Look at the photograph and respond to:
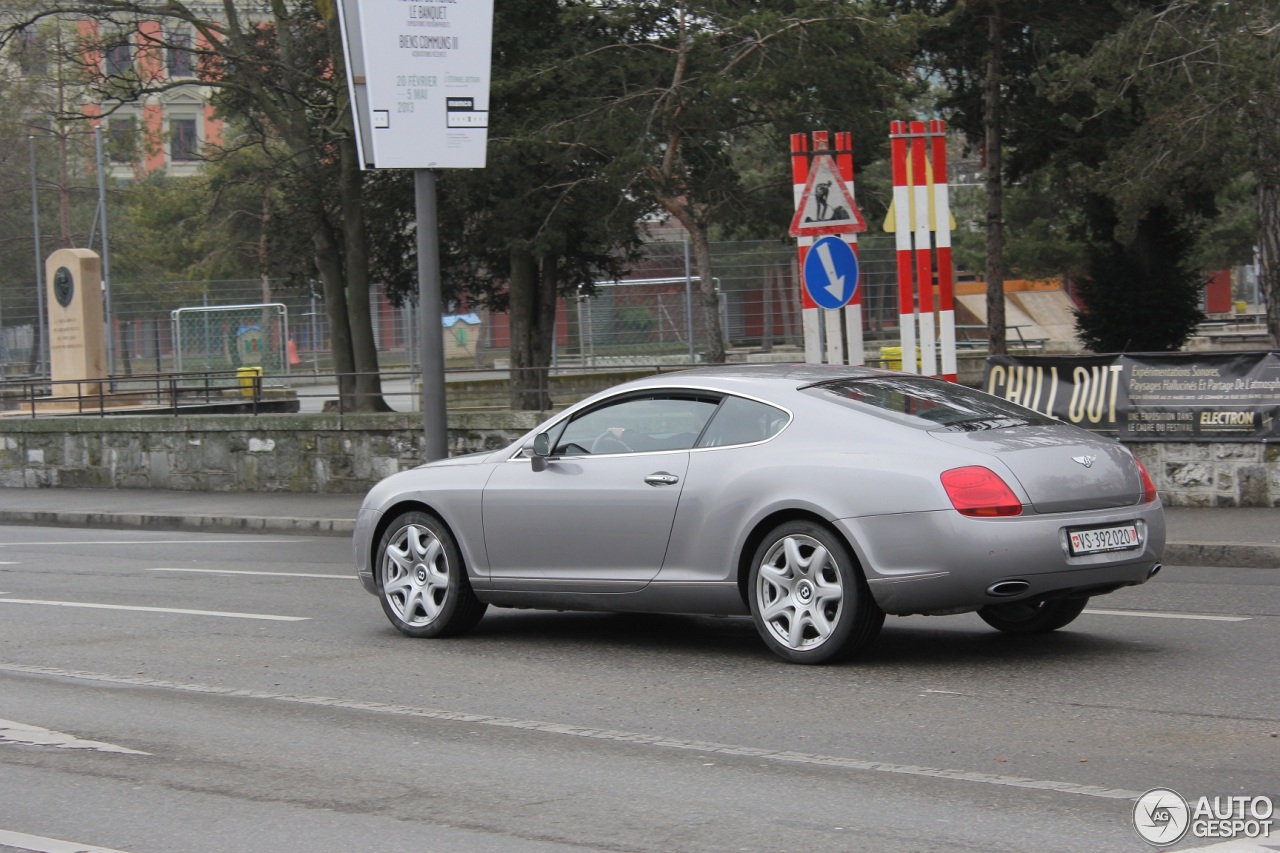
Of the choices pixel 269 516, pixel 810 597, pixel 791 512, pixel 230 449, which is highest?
pixel 791 512

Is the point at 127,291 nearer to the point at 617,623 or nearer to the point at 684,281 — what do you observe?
the point at 684,281

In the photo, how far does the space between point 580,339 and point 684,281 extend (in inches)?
86.9

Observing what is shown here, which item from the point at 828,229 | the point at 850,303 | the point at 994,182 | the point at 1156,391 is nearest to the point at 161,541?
the point at 850,303

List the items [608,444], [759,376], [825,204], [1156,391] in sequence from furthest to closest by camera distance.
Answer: [1156,391] → [825,204] → [608,444] → [759,376]

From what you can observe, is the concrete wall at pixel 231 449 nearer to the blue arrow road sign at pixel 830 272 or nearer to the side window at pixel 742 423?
the blue arrow road sign at pixel 830 272

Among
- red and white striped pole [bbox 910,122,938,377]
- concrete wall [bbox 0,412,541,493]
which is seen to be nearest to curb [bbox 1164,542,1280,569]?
red and white striped pole [bbox 910,122,938,377]

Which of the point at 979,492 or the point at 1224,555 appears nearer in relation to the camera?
the point at 979,492

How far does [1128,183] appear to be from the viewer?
936 inches

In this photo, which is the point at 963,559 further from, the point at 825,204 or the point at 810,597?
the point at 825,204

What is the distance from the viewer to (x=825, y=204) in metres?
14.6

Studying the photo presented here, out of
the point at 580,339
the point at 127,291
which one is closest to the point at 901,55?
the point at 580,339

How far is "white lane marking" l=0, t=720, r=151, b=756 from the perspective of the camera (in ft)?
22.0

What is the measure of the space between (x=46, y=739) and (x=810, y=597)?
3.53 meters

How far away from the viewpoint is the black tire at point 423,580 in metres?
9.21
